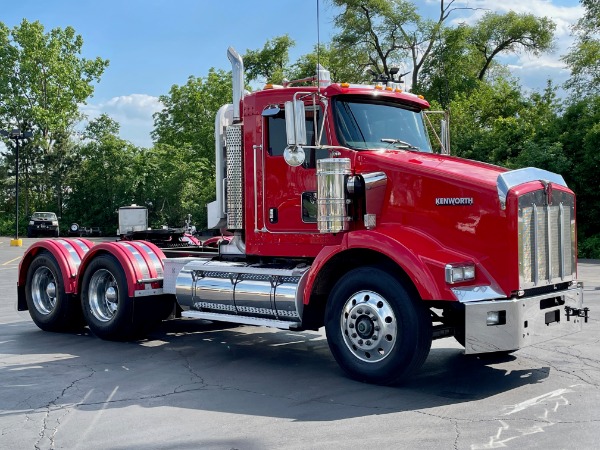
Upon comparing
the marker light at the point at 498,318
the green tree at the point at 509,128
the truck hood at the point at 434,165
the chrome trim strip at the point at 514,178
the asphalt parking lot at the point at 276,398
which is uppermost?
the green tree at the point at 509,128

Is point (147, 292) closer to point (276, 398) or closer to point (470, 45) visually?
point (276, 398)

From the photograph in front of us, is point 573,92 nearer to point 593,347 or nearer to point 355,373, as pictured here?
point 593,347

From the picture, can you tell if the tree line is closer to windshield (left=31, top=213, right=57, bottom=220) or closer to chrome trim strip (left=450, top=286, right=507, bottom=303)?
windshield (left=31, top=213, right=57, bottom=220)

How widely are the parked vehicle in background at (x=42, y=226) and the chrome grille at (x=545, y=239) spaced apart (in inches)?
1773

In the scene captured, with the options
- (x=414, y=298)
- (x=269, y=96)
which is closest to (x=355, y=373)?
(x=414, y=298)

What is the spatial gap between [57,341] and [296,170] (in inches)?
166

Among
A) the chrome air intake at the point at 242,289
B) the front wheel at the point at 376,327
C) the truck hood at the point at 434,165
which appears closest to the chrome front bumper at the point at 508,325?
the front wheel at the point at 376,327

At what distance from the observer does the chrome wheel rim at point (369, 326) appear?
6.74 m

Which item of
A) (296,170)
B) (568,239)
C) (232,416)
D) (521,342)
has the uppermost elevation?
(296,170)

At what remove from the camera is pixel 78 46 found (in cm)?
6338

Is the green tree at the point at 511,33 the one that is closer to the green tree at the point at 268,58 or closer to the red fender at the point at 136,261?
the green tree at the point at 268,58

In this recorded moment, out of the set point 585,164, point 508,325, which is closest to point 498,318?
point 508,325

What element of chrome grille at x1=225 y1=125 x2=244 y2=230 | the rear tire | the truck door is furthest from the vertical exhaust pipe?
the rear tire

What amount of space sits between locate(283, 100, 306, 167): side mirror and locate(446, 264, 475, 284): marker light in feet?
5.88
